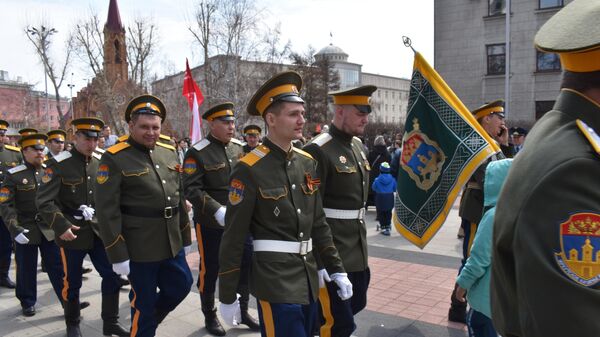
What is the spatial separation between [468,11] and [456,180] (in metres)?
28.0

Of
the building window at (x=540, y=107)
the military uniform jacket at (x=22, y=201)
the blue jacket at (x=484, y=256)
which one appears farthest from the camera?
the building window at (x=540, y=107)

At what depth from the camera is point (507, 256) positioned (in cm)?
153

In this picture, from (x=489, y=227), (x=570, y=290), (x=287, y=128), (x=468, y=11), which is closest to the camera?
(x=570, y=290)

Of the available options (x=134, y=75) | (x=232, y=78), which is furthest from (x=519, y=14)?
(x=134, y=75)

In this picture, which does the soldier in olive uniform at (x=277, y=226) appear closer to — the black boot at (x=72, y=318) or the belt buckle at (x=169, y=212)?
the belt buckle at (x=169, y=212)

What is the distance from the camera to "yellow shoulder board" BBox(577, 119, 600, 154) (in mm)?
1332

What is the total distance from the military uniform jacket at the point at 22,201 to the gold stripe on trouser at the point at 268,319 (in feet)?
13.5

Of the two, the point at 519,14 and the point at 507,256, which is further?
the point at 519,14

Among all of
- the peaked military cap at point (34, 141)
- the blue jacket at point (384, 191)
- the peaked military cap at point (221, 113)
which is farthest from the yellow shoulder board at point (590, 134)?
the blue jacket at point (384, 191)

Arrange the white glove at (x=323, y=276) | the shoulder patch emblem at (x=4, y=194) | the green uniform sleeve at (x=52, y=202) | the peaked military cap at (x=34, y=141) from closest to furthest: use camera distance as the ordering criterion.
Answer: the white glove at (x=323, y=276) < the green uniform sleeve at (x=52, y=202) < the shoulder patch emblem at (x=4, y=194) < the peaked military cap at (x=34, y=141)

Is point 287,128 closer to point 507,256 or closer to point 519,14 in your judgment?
point 507,256

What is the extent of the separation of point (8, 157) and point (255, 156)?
6.99m

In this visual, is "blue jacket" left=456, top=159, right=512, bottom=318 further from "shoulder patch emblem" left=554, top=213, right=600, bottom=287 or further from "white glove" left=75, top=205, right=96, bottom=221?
"white glove" left=75, top=205, right=96, bottom=221

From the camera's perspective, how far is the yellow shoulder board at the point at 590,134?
1.33m
